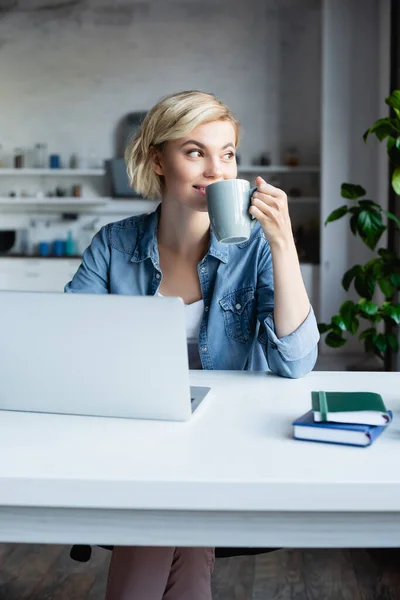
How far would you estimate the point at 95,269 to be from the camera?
166cm

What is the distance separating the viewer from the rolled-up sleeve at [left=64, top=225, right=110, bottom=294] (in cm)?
164

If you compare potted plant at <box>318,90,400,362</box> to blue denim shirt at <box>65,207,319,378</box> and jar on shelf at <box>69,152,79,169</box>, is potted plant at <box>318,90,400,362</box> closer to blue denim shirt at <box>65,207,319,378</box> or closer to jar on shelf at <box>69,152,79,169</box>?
blue denim shirt at <box>65,207,319,378</box>

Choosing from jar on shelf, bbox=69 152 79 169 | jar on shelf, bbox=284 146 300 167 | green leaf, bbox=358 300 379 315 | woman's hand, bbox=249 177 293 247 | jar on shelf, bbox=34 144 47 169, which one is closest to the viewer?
woman's hand, bbox=249 177 293 247

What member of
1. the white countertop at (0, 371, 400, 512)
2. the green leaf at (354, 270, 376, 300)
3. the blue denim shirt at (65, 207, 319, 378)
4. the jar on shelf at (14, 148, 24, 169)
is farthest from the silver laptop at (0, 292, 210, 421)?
the jar on shelf at (14, 148, 24, 169)

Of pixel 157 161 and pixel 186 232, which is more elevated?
pixel 157 161

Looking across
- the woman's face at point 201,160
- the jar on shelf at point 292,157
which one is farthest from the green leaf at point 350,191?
the jar on shelf at point 292,157

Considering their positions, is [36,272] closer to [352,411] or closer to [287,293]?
[287,293]

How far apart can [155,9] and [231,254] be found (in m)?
4.96

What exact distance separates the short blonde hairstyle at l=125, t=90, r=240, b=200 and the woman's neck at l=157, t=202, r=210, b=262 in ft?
0.40

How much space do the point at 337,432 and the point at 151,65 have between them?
18.3ft

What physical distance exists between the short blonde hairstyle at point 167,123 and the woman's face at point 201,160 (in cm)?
2

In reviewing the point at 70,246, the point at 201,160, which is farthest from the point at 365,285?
the point at 70,246

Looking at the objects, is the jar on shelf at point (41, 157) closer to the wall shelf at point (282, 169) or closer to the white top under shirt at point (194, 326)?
the wall shelf at point (282, 169)

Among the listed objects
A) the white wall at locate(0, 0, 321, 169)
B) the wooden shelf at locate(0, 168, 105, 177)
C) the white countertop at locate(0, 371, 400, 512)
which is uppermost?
the white wall at locate(0, 0, 321, 169)
